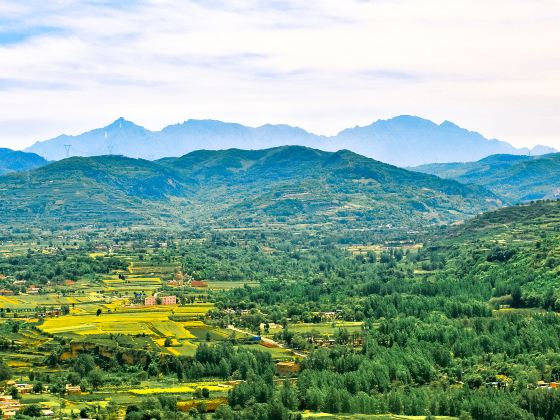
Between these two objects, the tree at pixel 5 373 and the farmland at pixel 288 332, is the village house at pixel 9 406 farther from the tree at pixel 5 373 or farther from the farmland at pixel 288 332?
the tree at pixel 5 373

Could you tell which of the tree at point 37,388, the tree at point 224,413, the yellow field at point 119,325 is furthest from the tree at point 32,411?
the yellow field at point 119,325

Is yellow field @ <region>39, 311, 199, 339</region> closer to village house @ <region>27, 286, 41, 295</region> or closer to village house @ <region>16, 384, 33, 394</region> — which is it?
village house @ <region>16, 384, 33, 394</region>

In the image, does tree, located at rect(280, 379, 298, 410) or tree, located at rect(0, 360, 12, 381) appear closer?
tree, located at rect(280, 379, 298, 410)

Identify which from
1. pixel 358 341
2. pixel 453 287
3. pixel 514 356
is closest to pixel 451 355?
pixel 514 356

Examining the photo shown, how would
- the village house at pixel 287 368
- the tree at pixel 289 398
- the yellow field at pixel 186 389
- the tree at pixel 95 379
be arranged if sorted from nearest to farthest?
the tree at pixel 289 398 < the yellow field at pixel 186 389 < the tree at pixel 95 379 < the village house at pixel 287 368

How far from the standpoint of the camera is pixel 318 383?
69.7 metres

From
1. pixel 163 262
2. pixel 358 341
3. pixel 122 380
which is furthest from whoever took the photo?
pixel 163 262

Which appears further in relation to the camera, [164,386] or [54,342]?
[54,342]

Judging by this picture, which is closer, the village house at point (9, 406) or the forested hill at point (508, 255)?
the village house at point (9, 406)

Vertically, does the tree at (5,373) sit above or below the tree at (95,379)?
above

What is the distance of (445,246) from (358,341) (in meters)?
75.2

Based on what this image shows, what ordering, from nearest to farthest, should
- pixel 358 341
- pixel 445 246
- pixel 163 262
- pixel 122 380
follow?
pixel 122 380 → pixel 358 341 → pixel 163 262 → pixel 445 246

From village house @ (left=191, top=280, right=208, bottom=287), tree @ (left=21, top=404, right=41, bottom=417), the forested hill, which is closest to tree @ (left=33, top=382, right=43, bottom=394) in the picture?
tree @ (left=21, top=404, right=41, bottom=417)

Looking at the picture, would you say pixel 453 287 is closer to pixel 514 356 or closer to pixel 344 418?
pixel 514 356
